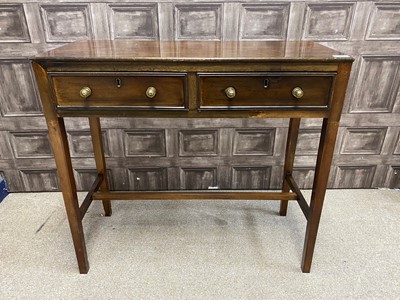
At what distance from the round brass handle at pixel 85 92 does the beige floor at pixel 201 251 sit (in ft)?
3.36

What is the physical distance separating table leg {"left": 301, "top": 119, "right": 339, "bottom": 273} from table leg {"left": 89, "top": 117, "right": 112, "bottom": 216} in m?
Result: 1.34

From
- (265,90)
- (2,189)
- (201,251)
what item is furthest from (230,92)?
(2,189)

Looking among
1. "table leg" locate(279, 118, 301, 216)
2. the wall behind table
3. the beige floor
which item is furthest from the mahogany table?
the beige floor

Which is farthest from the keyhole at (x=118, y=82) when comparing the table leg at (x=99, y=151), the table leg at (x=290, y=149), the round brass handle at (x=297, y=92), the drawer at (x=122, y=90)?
the table leg at (x=290, y=149)

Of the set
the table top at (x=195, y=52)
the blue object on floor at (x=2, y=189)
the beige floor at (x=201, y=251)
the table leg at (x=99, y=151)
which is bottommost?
the beige floor at (x=201, y=251)

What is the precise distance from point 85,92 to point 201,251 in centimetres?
117

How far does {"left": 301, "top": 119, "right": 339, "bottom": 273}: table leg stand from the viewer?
1.49 meters

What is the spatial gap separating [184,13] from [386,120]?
5.56 feet

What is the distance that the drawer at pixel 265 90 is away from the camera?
1.38 meters

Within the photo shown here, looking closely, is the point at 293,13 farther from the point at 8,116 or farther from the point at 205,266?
the point at 8,116

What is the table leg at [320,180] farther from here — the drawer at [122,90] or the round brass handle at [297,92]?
the drawer at [122,90]

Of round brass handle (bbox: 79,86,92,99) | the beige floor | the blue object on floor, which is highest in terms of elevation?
round brass handle (bbox: 79,86,92,99)

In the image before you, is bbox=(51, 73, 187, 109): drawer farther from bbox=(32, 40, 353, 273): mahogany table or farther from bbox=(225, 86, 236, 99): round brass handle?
bbox=(225, 86, 236, 99): round brass handle

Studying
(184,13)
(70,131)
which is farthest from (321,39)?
(70,131)
